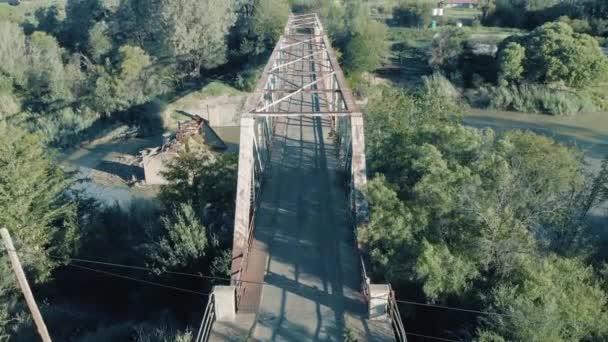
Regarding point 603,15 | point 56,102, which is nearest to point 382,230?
point 56,102

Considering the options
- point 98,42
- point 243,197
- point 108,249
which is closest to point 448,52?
point 98,42

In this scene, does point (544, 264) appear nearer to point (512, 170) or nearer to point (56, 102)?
point (512, 170)

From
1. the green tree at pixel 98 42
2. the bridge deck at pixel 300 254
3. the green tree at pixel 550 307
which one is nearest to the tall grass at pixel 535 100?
the bridge deck at pixel 300 254

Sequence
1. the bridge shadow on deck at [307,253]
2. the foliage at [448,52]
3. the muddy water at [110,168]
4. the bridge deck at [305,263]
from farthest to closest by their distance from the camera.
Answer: the foliage at [448,52], the muddy water at [110,168], the bridge shadow on deck at [307,253], the bridge deck at [305,263]

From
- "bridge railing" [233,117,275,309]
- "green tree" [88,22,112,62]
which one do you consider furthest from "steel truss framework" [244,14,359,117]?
"green tree" [88,22,112,62]

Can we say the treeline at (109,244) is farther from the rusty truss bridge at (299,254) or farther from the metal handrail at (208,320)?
the rusty truss bridge at (299,254)

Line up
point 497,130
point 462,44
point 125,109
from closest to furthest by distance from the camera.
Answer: point 497,130
point 125,109
point 462,44
